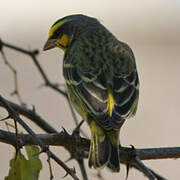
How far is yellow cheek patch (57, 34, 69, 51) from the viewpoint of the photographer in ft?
20.4

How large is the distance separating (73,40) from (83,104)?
1.56m

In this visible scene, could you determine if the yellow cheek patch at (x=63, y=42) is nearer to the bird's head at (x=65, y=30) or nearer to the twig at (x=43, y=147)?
the bird's head at (x=65, y=30)

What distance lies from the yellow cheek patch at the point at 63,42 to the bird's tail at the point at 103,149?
5.65 feet

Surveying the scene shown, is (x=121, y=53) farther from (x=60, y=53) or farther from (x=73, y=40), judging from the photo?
(x=60, y=53)

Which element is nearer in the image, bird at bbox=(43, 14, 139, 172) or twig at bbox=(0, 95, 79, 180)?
twig at bbox=(0, 95, 79, 180)

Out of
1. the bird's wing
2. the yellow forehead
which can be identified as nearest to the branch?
the bird's wing

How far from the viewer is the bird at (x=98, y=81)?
4.48 m

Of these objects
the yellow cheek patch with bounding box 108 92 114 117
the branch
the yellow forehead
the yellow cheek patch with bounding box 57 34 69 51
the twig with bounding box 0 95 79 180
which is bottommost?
the twig with bounding box 0 95 79 180

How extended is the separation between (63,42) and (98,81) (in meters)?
1.29

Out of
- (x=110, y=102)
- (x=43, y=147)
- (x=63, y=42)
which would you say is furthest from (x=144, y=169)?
(x=63, y=42)

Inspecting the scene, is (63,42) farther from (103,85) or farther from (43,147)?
(43,147)

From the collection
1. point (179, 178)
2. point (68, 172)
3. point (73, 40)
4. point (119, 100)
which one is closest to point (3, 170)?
point (179, 178)

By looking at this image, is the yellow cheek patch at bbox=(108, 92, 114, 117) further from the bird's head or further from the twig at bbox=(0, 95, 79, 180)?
the bird's head

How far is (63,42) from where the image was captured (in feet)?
20.5
